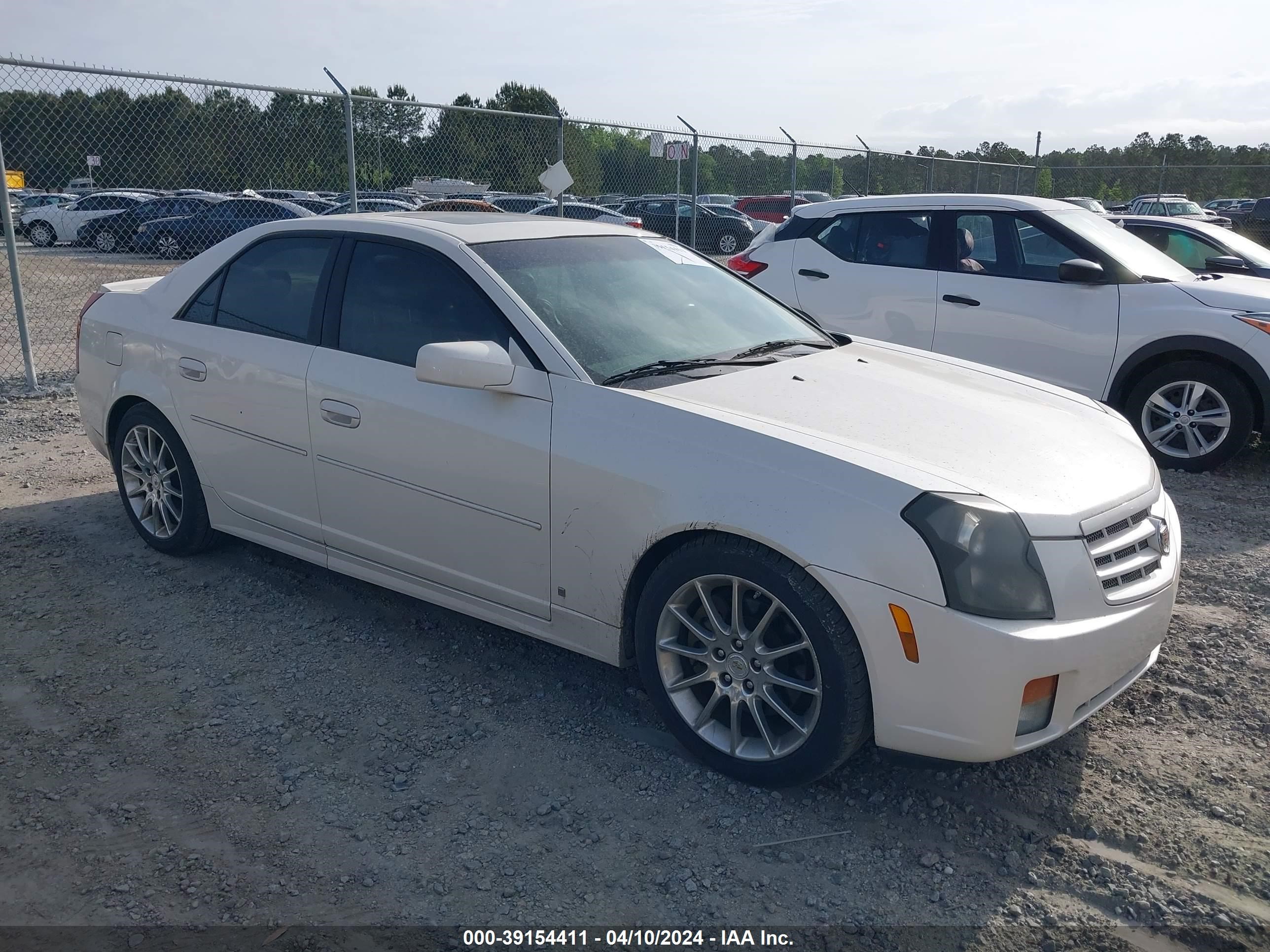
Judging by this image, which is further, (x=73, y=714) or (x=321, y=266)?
(x=321, y=266)

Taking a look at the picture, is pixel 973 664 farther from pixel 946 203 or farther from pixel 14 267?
pixel 14 267

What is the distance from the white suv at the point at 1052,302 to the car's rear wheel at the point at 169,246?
17196 mm

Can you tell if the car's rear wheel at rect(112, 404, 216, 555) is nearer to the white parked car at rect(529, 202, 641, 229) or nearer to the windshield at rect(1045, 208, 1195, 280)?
the windshield at rect(1045, 208, 1195, 280)

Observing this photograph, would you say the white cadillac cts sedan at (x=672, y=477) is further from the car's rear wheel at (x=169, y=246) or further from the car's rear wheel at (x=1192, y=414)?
the car's rear wheel at (x=169, y=246)

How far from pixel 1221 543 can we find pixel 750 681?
3.54 meters

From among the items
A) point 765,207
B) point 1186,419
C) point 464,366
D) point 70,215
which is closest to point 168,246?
point 70,215

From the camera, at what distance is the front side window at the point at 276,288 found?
4.20m

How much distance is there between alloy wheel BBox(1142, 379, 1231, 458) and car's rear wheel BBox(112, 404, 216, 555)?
584cm

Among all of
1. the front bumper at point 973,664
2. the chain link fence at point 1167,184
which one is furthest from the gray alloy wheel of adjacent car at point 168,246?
the chain link fence at point 1167,184

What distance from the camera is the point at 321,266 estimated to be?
4191 millimetres

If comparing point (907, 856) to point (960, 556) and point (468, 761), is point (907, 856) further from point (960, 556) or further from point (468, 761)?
point (468, 761)

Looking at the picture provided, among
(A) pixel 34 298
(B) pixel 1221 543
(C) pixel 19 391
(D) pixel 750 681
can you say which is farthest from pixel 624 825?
(A) pixel 34 298

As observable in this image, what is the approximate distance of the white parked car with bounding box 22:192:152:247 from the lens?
26156 millimetres

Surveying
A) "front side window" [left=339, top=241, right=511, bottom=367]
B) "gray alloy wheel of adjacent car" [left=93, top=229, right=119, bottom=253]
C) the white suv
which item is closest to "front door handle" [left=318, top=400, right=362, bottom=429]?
"front side window" [left=339, top=241, right=511, bottom=367]
